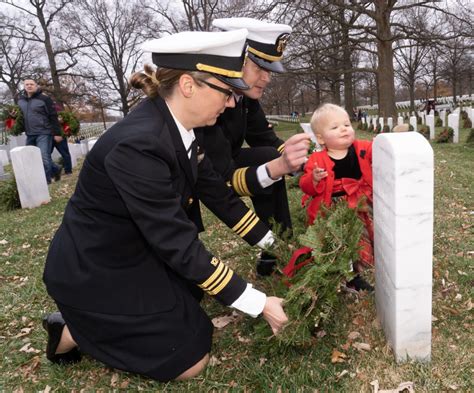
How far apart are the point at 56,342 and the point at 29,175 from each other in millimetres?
5386

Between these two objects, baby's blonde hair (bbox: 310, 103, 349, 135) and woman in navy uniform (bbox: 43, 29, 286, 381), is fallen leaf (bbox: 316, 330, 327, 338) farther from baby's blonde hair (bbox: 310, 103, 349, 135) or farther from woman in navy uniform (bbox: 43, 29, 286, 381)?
baby's blonde hair (bbox: 310, 103, 349, 135)

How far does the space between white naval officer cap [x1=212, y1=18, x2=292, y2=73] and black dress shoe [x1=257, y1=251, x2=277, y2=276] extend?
138 cm

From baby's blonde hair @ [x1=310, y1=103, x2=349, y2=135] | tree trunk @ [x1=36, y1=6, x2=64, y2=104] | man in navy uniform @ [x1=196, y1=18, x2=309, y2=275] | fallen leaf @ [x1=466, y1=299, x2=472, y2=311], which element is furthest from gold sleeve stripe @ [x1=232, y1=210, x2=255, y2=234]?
tree trunk @ [x1=36, y1=6, x2=64, y2=104]

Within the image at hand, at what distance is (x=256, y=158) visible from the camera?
11.7 feet

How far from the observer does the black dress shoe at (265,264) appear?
130 inches

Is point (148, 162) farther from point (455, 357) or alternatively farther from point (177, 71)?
point (455, 357)

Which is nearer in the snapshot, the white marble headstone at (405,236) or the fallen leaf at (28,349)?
the white marble headstone at (405,236)

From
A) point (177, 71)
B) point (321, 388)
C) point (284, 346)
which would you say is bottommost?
point (321, 388)

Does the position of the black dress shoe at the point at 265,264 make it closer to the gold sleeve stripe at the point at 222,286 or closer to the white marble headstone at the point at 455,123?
the gold sleeve stripe at the point at 222,286

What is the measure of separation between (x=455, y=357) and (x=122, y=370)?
5.63 ft

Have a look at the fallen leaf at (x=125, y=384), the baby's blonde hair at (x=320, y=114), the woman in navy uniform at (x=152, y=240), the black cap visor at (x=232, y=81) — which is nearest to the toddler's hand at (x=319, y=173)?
the baby's blonde hair at (x=320, y=114)

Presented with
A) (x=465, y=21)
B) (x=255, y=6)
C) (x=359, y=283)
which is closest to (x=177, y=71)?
(x=359, y=283)

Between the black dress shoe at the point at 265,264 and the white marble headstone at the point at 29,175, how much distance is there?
207 inches

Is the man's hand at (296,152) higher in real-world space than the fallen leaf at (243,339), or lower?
higher
